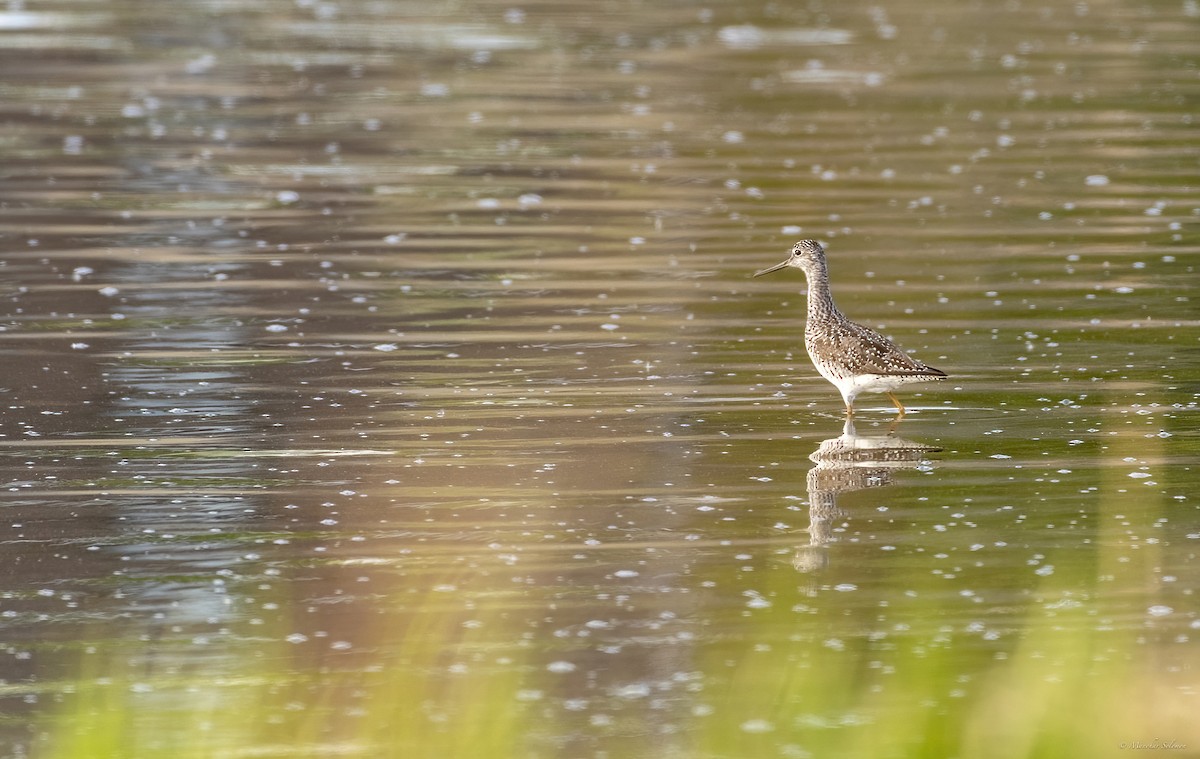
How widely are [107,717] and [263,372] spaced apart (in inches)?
285

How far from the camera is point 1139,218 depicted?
17250mm

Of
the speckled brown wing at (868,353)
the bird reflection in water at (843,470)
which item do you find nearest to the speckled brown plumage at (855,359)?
the speckled brown wing at (868,353)

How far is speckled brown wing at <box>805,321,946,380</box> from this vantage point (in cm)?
1102

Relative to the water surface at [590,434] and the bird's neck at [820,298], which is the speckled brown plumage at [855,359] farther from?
the water surface at [590,434]

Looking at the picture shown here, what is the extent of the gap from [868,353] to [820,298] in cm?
93

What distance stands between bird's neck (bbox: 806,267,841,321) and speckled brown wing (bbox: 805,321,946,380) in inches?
12.4

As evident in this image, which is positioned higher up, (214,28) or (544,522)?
(214,28)

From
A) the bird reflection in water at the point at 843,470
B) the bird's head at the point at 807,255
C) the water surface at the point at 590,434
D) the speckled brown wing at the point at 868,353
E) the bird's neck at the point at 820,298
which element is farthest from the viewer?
the bird's head at the point at 807,255

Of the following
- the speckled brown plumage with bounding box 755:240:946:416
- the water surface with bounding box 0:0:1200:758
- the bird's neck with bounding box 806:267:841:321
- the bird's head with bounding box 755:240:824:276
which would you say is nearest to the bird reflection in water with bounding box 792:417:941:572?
the water surface with bounding box 0:0:1200:758

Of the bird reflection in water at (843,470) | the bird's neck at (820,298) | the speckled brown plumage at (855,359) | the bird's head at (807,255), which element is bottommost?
the bird reflection in water at (843,470)

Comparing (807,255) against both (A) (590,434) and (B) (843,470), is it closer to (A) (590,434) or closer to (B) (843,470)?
(A) (590,434)

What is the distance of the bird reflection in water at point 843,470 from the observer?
29.9 ft

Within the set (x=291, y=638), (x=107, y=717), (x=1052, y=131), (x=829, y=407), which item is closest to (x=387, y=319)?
(x=829, y=407)

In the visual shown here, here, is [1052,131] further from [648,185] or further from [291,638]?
[291,638]
